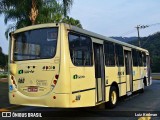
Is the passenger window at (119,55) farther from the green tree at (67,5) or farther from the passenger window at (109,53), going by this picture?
the green tree at (67,5)

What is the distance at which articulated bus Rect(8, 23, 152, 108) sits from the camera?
32.3 ft

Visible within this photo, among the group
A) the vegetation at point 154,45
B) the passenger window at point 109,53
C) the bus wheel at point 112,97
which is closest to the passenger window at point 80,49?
the passenger window at point 109,53

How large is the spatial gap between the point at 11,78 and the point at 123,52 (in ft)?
21.3

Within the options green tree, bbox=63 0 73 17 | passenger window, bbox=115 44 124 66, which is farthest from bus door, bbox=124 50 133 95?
green tree, bbox=63 0 73 17

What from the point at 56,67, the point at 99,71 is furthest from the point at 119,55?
the point at 56,67

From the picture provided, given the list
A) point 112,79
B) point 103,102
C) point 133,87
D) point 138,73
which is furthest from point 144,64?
point 103,102

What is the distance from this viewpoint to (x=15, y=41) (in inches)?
440

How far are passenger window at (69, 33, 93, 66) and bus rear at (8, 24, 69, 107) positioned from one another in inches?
21.0

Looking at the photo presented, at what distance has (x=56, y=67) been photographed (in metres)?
9.90

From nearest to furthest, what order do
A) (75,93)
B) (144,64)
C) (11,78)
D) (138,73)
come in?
(75,93) < (11,78) < (138,73) < (144,64)

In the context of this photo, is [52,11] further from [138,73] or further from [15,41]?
[15,41]

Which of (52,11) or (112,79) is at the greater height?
(52,11)

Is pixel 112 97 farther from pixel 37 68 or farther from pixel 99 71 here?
pixel 37 68

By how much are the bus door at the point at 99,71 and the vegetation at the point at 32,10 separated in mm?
8933
